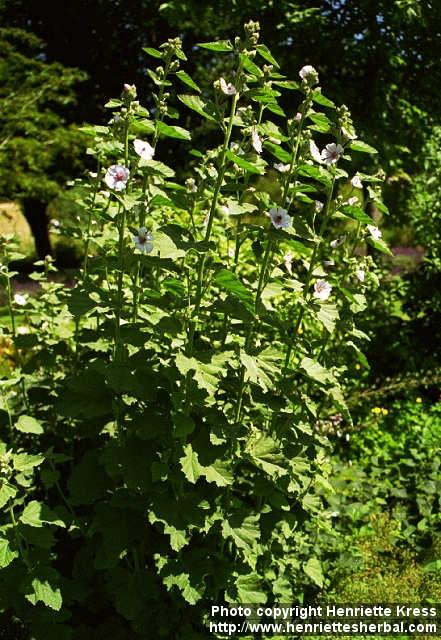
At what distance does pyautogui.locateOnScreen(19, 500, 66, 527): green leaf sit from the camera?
1974mm

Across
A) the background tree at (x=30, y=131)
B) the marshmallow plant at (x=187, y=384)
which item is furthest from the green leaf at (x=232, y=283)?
the background tree at (x=30, y=131)

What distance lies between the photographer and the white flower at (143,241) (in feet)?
5.96

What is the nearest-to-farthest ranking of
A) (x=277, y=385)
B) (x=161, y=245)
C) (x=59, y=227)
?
(x=161, y=245), (x=277, y=385), (x=59, y=227)

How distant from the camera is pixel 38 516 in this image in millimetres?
2010

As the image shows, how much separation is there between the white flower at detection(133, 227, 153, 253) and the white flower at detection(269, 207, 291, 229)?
1.31 feet

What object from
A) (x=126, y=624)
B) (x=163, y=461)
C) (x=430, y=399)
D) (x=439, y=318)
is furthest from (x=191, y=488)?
(x=439, y=318)

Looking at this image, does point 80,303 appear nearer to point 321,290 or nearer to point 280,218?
point 280,218

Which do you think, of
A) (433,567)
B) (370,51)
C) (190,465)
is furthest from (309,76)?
(370,51)

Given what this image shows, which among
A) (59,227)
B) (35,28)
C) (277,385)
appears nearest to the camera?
(277,385)

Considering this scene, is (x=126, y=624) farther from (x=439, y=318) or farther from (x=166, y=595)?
(x=439, y=318)

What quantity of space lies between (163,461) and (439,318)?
3.85 m

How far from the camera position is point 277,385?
218cm

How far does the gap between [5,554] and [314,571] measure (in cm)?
137

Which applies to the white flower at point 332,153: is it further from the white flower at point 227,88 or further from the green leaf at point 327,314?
the green leaf at point 327,314
